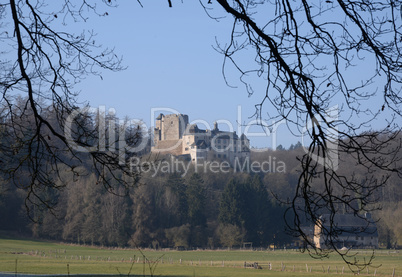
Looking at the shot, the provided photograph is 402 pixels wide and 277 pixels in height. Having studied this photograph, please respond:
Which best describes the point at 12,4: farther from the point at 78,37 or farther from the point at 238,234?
the point at 238,234

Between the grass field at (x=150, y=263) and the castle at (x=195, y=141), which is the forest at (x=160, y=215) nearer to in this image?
the grass field at (x=150, y=263)

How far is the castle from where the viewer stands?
115356mm

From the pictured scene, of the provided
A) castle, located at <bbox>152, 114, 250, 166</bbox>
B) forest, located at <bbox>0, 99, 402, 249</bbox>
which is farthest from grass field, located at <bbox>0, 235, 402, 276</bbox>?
castle, located at <bbox>152, 114, 250, 166</bbox>

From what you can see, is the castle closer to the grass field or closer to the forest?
the forest

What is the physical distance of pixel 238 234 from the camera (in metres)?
66.9

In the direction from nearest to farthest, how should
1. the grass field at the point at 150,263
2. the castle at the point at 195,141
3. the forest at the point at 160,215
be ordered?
the grass field at the point at 150,263, the forest at the point at 160,215, the castle at the point at 195,141

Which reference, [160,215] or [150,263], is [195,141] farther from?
[150,263]

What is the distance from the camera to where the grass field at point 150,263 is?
1309 inches

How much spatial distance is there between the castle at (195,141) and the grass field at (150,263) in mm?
52524

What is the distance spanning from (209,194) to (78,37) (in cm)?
7034

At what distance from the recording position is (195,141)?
118 metres

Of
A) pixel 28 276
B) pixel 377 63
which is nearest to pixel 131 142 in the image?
pixel 377 63

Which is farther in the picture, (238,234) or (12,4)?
(238,234)

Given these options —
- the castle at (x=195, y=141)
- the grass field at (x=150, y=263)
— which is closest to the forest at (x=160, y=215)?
the grass field at (x=150, y=263)
